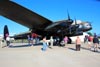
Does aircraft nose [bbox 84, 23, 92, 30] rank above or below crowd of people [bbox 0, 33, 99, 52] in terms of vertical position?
above

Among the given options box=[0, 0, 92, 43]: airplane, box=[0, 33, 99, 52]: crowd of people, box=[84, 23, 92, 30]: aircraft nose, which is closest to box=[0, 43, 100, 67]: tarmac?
box=[0, 33, 99, 52]: crowd of people

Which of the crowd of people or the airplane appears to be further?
the airplane

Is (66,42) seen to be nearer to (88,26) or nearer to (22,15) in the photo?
(88,26)

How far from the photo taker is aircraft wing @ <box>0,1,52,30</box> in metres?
21.8

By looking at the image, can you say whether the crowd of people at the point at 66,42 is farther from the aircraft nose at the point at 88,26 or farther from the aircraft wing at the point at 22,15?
the aircraft nose at the point at 88,26

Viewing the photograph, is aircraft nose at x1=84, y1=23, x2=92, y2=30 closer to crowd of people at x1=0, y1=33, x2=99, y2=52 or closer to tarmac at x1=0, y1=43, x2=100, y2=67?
crowd of people at x1=0, y1=33, x2=99, y2=52

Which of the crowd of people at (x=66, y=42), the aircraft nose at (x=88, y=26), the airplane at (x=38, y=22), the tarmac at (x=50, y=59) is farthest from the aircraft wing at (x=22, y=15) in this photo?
the tarmac at (x=50, y=59)

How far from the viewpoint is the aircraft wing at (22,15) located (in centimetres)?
2183

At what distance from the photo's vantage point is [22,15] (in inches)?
935

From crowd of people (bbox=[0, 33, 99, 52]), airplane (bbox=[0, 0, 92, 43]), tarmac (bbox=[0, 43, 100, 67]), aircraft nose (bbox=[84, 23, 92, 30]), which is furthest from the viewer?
aircraft nose (bbox=[84, 23, 92, 30])

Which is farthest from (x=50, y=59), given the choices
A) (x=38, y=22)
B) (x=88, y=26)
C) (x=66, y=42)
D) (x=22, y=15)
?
(x=88, y=26)

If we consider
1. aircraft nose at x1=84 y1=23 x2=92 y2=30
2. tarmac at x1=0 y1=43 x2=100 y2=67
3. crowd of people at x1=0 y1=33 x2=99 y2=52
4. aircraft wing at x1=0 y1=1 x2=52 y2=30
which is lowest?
tarmac at x1=0 y1=43 x2=100 y2=67

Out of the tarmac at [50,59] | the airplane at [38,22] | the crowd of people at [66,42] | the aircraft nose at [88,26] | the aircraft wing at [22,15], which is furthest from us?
the aircraft nose at [88,26]

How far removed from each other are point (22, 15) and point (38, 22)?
2657mm
